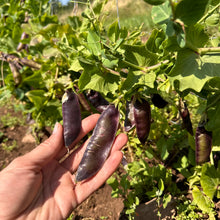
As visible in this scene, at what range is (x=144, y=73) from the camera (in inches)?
31.5

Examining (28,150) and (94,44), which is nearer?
(94,44)

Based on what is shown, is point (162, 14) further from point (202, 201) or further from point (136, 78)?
point (202, 201)

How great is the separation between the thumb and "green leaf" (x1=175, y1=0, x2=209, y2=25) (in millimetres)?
Answer: 859

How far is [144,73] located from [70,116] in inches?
18.7

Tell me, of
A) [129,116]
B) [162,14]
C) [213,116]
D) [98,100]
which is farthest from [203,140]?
[162,14]

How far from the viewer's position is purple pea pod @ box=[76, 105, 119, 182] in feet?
3.20

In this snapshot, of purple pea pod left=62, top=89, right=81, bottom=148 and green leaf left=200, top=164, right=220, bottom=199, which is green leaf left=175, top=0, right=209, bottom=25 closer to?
purple pea pod left=62, top=89, right=81, bottom=148

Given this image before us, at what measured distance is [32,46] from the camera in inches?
65.7

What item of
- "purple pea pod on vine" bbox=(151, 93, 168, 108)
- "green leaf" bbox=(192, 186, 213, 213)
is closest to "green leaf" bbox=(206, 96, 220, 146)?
"purple pea pod on vine" bbox=(151, 93, 168, 108)

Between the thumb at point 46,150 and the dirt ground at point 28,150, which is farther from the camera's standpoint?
the dirt ground at point 28,150

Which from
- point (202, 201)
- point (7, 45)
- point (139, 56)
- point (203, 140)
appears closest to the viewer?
point (139, 56)

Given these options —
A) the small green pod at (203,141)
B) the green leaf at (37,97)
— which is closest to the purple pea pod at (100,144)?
the small green pod at (203,141)

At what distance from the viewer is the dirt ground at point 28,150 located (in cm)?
157

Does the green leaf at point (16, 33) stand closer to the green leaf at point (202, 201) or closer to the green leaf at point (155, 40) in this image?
the green leaf at point (155, 40)
